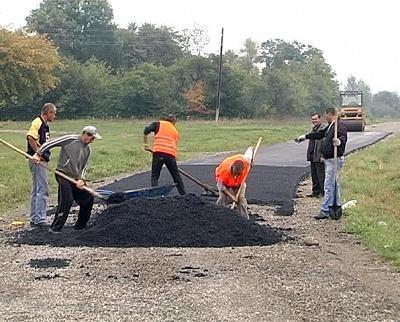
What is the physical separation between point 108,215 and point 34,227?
3.91 feet

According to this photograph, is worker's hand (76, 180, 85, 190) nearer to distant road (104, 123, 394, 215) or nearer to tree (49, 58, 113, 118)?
distant road (104, 123, 394, 215)

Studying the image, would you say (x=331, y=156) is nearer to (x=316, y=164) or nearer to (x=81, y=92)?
(x=316, y=164)

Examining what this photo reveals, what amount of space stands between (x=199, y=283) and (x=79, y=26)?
7671cm

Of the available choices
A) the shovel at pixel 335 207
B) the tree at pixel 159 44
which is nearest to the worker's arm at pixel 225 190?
the shovel at pixel 335 207

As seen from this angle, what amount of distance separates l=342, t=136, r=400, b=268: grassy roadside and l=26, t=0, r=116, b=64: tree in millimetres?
56818

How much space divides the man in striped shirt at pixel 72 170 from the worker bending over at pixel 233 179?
1966 mm

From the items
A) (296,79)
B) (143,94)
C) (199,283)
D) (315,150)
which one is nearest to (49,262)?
(199,283)

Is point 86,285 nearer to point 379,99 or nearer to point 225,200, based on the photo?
point 225,200

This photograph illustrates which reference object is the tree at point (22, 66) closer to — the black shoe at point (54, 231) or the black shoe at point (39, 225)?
the black shoe at point (39, 225)

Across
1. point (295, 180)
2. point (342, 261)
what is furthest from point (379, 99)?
point (342, 261)

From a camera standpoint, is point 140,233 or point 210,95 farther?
point 210,95

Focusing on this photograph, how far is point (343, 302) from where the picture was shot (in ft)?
22.0

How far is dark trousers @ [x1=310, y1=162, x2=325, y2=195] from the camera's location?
14891mm

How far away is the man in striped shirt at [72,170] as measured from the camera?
1045 centimetres
